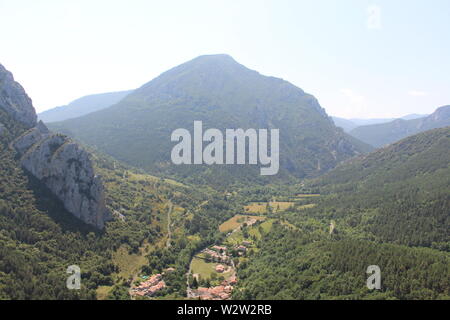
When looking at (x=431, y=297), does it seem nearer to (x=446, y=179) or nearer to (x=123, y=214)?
(x=446, y=179)

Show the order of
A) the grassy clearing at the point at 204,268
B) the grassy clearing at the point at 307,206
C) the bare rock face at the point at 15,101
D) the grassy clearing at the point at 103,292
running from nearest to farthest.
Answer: the grassy clearing at the point at 103,292 < the grassy clearing at the point at 204,268 < the bare rock face at the point at 15,101 < the grassy clearing at the point at 307,206

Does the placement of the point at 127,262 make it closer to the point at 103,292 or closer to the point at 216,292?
the point at 103,292

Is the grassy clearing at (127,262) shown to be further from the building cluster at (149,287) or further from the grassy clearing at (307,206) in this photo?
the grassy clearing at (307,206)

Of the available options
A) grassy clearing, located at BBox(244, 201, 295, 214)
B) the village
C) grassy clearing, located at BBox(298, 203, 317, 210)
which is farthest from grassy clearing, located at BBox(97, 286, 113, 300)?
grassy clearing, located at BBox(298, 203, 317, 210)

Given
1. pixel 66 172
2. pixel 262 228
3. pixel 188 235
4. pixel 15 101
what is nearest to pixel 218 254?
pixel 188 235

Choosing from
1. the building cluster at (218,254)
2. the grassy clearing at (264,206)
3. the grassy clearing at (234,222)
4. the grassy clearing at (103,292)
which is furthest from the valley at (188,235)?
the grassy clearing at (264,206)
